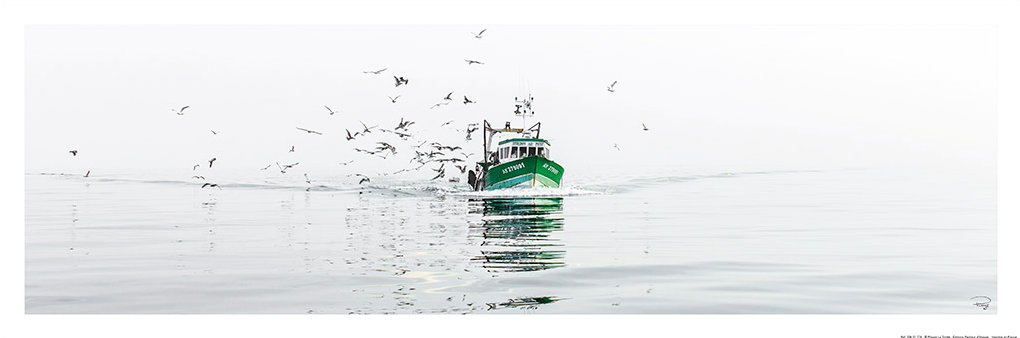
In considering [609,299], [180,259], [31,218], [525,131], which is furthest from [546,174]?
[609,299]

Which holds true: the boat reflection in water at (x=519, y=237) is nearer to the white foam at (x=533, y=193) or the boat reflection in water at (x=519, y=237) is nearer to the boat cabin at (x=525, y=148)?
the white foam at (x=533, y=193)

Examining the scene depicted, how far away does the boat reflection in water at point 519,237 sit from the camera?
15.7m

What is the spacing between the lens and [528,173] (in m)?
46.1

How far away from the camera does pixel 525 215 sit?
29.3m

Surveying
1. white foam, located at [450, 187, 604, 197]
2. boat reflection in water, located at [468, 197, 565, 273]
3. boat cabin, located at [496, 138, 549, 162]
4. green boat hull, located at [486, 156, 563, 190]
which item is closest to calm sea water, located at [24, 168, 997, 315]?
boat reflection in water, located at [468, 197, 565, 273]

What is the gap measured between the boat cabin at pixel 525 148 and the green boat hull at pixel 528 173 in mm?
1414

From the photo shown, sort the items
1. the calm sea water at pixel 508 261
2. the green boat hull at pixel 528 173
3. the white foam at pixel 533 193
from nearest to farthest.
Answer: the calm sea water at pixel 508 261 < the white foam at pixel 533 193 < the green boat hull at pixel 528 173

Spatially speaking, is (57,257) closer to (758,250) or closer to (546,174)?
(758,250)
